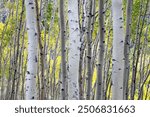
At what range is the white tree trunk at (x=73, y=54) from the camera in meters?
3.71

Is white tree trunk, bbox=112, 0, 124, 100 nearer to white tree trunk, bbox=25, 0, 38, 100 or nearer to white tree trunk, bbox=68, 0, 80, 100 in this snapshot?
white tree trunk, bbox=68, 0, 80, 100

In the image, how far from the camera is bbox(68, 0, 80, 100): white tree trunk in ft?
12.2

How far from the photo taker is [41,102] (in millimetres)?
3111

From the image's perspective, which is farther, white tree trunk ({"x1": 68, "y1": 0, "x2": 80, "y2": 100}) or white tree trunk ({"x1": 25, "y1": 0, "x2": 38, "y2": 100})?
white tree trunk ({"x1": 68, "y1": 0, "x2": 80, "y2": 100})

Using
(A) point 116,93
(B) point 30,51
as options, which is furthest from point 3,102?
(A) point 116,93

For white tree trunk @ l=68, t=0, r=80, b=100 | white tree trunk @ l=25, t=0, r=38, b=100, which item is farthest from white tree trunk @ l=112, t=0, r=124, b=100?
white tree trunk @ l=25, t=0, r=38, b=100

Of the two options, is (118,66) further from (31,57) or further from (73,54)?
(31,57)

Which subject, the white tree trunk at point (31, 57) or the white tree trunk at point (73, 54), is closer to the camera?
the white tree trunk at point (31, 57)

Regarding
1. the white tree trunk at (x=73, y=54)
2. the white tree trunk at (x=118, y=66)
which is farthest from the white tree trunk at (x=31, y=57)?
the white tree trunk at (x=118, y=66)

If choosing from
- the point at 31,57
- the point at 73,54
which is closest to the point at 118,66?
the point at 73,54

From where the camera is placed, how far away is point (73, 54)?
12.4 feet

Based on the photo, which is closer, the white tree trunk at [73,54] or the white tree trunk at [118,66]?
the white tree trunk at [118,66]

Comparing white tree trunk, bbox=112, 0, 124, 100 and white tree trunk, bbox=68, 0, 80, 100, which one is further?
white tree trunk, bbox=68, 0, 80, 100

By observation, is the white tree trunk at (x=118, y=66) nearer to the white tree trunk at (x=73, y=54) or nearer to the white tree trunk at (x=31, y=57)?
the white tree trunk at (x=73, y=54)
